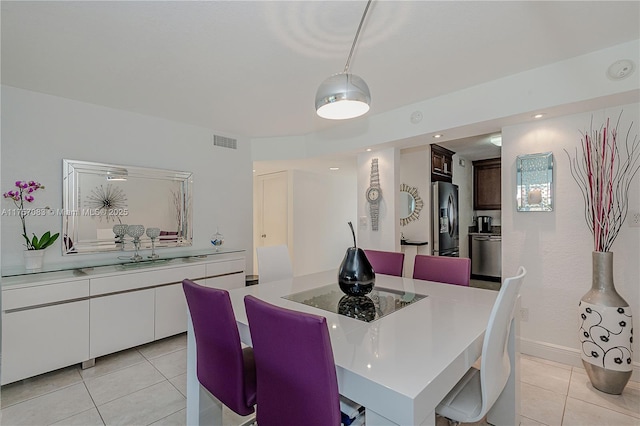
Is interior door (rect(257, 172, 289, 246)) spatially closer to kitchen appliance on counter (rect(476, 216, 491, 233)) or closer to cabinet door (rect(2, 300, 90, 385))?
cabinet door (rect(2, 300, 90, 385))

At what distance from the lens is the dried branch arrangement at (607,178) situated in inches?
92.0

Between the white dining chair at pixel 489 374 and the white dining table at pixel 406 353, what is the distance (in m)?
0.06

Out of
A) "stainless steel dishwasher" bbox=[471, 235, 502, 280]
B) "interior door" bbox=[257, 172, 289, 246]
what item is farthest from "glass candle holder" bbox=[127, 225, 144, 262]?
"stainless steel dishwasher" bbox=[471, 235, 502, 280]

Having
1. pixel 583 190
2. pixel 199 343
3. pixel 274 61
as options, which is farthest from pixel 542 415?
pixel 274 61

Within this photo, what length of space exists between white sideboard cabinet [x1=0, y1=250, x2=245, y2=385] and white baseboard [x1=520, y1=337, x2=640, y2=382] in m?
3.45

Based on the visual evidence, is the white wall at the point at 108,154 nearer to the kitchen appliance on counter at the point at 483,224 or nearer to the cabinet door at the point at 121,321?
the cabinet door at the point at 121,321

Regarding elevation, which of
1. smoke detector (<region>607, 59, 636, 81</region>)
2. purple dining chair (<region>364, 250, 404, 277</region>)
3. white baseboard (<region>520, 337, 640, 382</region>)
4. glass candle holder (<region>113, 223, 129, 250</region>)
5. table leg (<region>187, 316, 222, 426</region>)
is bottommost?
white baseboard (<region>520, 337, 640, 382</region>)

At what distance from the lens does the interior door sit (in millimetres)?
5684

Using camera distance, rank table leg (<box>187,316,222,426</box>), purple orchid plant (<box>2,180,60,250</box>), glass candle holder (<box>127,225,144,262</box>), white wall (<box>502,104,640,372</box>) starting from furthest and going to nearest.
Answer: glass candle holder (<box>127,225,144,262</box>), purple orchid plant (<box>2,180,60,250</box>), white wall (<box>502,104,640,372</box>), table leg (<box>187,316,222,426</box>)

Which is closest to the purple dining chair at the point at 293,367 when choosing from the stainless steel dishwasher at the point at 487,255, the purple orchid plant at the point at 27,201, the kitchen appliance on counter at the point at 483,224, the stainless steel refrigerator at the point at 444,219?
the purple orchid plant at the point at 27,201

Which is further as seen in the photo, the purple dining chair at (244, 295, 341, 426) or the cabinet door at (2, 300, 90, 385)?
the cabinet door at (2, 300, 90, 385)

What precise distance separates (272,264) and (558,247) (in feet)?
8.53

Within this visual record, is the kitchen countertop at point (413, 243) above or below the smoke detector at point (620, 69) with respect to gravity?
below

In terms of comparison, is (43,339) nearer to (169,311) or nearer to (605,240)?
(169,311)
